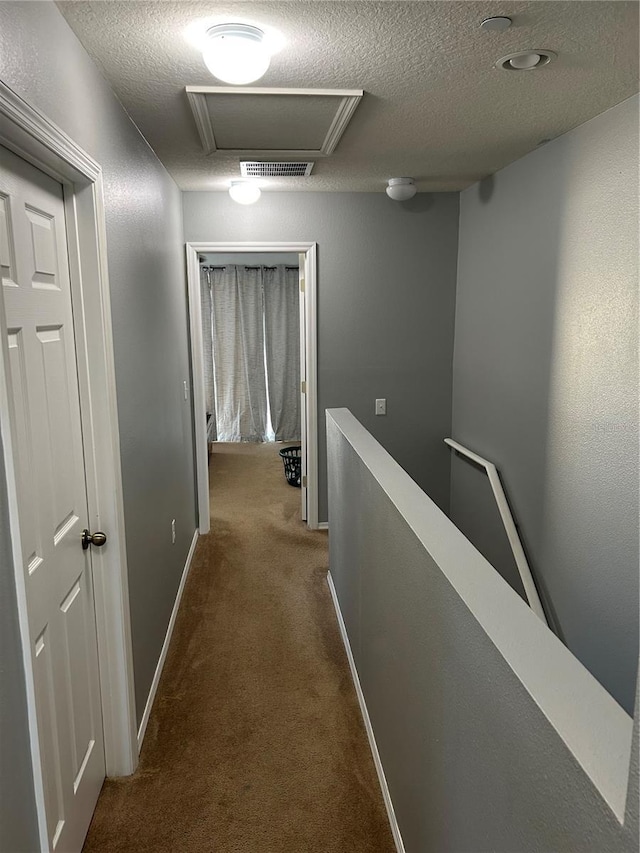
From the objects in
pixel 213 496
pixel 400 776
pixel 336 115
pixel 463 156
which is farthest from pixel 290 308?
pixel 400 776

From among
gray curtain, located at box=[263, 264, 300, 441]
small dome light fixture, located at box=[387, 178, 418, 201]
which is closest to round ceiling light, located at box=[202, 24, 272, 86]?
small dome light fixture, located at box=[387, 178, 418, 201]

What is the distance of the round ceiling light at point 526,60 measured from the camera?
1.83 meters

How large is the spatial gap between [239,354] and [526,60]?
5.43 meters

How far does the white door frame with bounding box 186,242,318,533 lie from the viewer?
4.06 metres

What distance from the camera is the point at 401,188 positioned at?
3.68m

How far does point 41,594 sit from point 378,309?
10.5 feet

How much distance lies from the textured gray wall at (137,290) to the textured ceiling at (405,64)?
0.13 meters

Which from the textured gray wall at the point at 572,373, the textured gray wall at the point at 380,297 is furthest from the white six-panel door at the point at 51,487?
the textured gray wall at the point at 380,297

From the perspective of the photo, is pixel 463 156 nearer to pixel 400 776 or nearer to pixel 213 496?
pixel 400 776

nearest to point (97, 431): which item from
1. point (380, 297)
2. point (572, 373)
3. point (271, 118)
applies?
point (271, 118)

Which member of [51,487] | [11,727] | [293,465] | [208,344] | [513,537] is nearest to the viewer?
[11,727]

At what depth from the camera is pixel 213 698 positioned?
2605 millimetres

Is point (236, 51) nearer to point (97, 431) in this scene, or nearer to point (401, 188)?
point (97, 431)

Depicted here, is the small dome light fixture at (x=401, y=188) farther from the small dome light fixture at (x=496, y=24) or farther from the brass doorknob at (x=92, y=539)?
the brass doorknob at (x=92, y=539)
